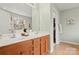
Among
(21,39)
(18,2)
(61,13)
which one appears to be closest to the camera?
(21,39)

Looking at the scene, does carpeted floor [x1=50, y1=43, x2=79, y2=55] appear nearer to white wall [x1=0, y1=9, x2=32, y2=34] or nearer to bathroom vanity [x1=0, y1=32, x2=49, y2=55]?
bathroom vanity [x1=0, y1=32, x2=49, y2=55]

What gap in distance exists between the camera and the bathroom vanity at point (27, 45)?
58.4 inches

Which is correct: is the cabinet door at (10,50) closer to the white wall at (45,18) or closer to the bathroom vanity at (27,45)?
the bathroom vanity at (27,45)

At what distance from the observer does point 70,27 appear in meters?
1.96

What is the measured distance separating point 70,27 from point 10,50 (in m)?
0.94

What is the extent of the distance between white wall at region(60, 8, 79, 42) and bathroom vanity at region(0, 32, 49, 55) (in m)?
0.28

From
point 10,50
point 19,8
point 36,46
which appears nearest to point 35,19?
point 19,8

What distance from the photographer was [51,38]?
2074 mm

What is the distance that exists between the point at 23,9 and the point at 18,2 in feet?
0.49

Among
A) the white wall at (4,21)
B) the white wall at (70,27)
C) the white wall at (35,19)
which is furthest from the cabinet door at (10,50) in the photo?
the white wall at (70,27)

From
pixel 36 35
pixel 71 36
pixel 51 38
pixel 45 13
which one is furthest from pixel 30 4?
pixel 71 36

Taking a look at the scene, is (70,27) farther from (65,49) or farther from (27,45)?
(27,45)

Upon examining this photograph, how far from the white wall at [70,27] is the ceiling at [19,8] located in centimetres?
50

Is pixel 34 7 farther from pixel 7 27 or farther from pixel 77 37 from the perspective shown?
pixel 77 37
